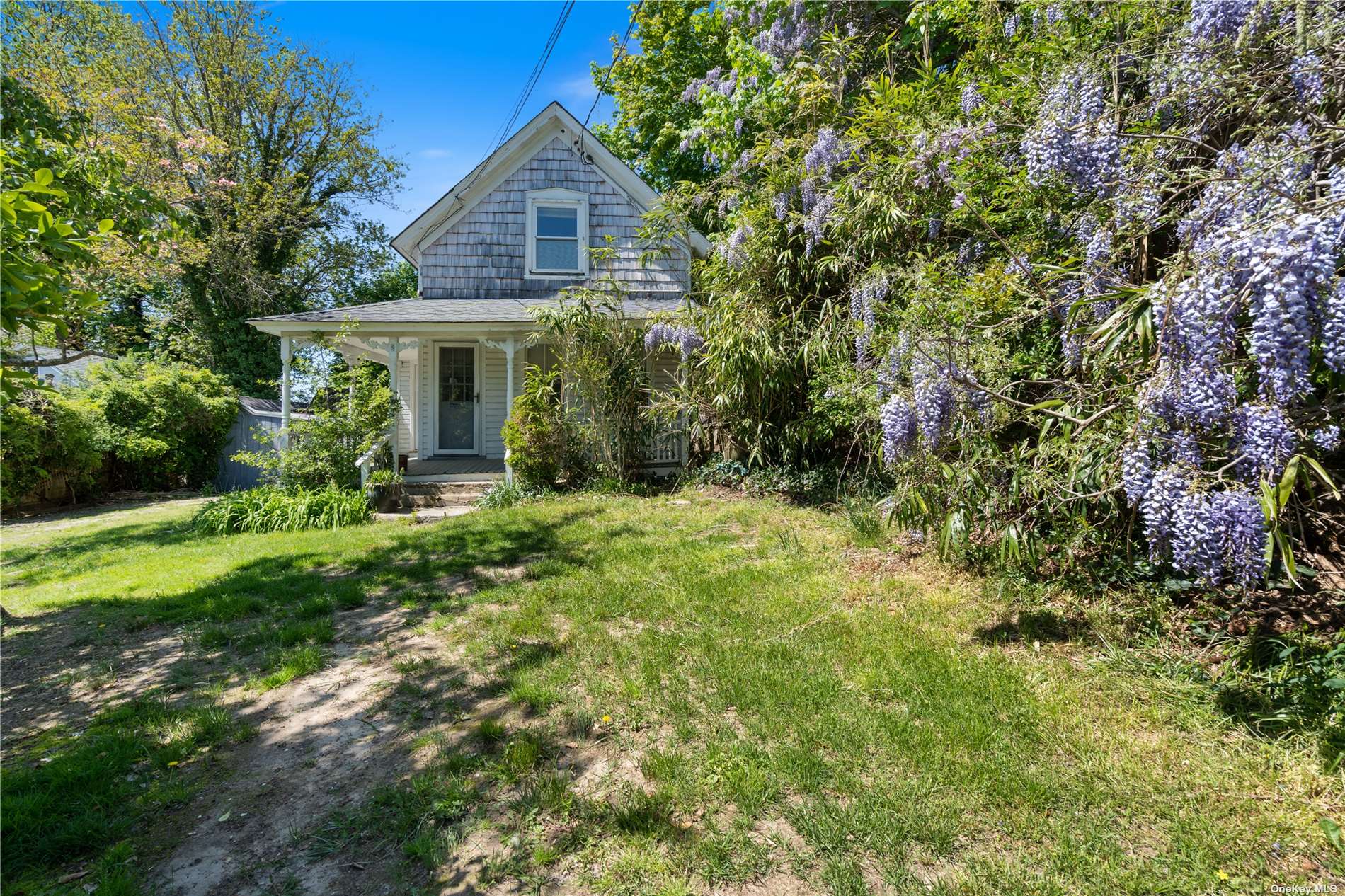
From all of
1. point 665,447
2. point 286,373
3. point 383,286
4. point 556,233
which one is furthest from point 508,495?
point 383,286

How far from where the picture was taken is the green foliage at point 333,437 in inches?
371

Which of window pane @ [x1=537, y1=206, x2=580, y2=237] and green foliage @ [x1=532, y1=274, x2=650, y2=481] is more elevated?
window pane @ [x1=537, y1=206, x2=580, y2=237]

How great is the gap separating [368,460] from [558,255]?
5.64m

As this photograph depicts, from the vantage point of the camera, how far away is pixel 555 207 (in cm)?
1234

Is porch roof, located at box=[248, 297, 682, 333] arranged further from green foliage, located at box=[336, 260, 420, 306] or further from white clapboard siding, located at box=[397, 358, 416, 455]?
green foliage, located at box=[336, 260, 420, 306]

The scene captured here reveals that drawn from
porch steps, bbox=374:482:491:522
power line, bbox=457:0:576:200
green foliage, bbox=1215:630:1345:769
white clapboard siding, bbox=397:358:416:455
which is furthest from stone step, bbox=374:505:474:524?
green foliage, bbox=1215:630:1345:769

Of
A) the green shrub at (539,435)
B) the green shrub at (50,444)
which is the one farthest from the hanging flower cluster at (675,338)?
the green shrub at (50,444)

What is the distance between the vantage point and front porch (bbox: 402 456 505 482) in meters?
10.3

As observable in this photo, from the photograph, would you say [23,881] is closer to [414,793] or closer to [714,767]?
[414,793]

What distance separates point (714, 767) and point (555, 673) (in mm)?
1343

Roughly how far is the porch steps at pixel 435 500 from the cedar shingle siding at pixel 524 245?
4.28 meters

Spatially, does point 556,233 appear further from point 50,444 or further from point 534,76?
point 50,444

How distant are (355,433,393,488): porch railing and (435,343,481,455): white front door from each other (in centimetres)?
Answer: 315

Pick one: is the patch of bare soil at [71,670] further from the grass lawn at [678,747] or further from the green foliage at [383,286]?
the green foliage at [383,286]
